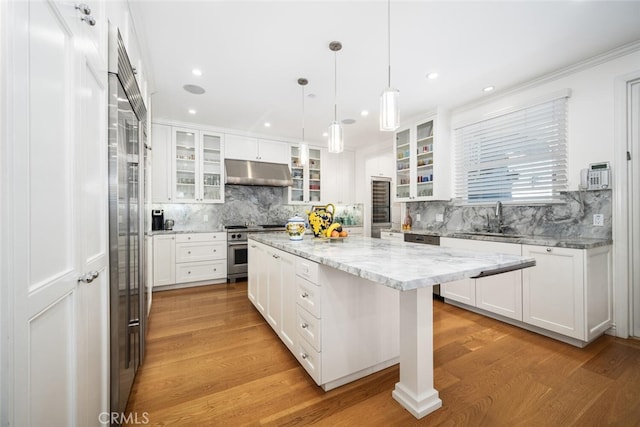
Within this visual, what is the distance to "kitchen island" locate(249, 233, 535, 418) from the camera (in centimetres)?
121

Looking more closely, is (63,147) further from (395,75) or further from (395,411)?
(395,75)

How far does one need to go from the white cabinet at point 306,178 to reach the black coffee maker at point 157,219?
2237 millimetres

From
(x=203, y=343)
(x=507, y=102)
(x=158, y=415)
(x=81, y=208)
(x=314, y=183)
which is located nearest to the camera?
(x=81, y=208)

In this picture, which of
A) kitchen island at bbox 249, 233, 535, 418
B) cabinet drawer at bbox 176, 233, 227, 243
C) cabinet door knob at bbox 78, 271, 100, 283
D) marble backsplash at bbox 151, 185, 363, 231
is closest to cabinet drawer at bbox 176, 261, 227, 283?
cabinet drawer at bbox 176, 233, 227, 243

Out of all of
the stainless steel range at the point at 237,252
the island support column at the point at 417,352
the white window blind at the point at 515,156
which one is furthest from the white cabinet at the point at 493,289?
the stainless steel range at the point at 237,252

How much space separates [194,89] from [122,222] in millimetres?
2453

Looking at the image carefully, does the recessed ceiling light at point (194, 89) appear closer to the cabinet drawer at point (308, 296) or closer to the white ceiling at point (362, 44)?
the white ceiling at point (362, 44)

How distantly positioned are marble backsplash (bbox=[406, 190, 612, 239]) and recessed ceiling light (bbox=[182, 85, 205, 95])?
3.64m

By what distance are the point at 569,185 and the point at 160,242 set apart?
515cm

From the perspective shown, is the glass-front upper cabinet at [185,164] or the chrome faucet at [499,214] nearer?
the chrome faucet at [499,214]

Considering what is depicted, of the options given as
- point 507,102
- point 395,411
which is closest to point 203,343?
point 395,411

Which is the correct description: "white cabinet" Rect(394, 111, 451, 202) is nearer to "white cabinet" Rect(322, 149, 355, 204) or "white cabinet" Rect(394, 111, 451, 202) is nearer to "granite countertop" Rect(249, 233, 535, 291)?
"white cabinet" Rect(322, 149, 355, 204)

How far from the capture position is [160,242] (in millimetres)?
3963

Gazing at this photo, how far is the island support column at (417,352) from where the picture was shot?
4.80 ft
